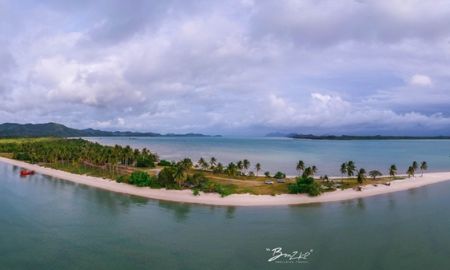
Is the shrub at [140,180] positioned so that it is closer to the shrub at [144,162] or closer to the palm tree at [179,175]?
the palm tree at [179,175]

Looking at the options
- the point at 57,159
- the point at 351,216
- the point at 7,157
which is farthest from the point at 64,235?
the point at 7,157

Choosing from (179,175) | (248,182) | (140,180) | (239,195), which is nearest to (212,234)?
(239,195)

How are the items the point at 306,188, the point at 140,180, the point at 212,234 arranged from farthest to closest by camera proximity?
the point at 140,180 → the point at 306,188 → the point at 212,234

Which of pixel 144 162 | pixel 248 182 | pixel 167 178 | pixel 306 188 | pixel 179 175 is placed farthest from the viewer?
pixel 144 162

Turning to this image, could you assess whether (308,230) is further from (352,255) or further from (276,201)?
(276,201)

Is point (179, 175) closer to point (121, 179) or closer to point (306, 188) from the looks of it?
point (121, 179)

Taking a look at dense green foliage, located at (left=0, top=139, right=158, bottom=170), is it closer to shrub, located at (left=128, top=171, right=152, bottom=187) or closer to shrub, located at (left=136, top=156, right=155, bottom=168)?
shrub, located at (left=136, top=156, right=155, bottom=168)

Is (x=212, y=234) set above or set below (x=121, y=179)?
below

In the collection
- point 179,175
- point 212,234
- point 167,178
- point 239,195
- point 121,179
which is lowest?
point 212,234
